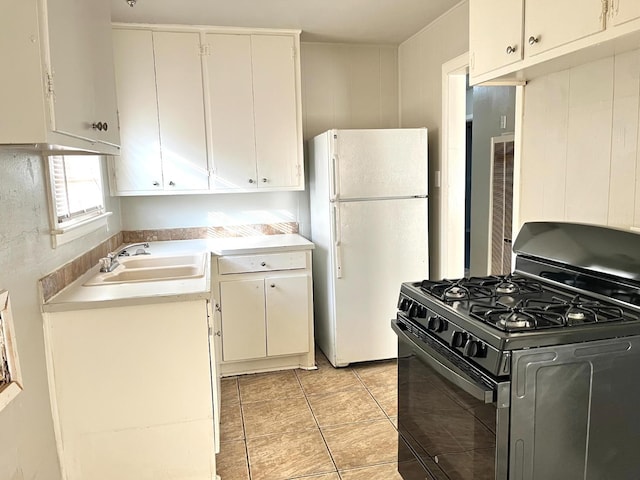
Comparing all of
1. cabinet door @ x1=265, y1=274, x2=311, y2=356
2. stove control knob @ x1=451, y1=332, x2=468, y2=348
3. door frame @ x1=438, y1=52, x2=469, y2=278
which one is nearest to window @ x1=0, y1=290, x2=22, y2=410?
stove control knob @ x1=451, y1=332, x2=468, y2=348

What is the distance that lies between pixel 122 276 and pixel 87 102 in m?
1.13

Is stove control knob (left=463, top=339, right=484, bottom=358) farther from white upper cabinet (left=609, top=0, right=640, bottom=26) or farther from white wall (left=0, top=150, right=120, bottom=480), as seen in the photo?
white wall (left=0, top=150, right=120, bottom=480)

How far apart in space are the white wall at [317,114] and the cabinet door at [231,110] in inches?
14.3

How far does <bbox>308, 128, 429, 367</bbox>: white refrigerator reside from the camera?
3215 mm

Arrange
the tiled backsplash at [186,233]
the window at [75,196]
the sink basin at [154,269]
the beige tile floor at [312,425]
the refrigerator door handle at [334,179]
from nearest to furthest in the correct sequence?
1. the window at [75,196]
2. the beige tile floor at [312,425]
3. the sink basin at [154,269]
4. the tiled backsplash at [186,233]
5. the refrigerator door handle at [334,179]

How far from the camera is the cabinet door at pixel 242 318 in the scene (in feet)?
10.6

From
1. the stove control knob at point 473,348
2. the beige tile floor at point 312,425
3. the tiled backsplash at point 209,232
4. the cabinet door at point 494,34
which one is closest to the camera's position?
the stove control knob at point 473,348

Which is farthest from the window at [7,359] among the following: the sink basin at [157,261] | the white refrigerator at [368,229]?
the white refrigerator at [368,229]

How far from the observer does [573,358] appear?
1357 mm

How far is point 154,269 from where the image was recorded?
9.08ft

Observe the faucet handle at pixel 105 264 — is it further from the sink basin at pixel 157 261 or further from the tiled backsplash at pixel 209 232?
the tiled backsplash at pixel 209 232

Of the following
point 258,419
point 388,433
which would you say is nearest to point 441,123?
point 388,433

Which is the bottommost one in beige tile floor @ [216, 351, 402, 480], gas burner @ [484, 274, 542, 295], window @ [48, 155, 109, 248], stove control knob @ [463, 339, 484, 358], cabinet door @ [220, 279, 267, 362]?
beige tile floor @ [216, 351, 402, 480]

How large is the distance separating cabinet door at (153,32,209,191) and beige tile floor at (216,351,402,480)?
1.45 m
